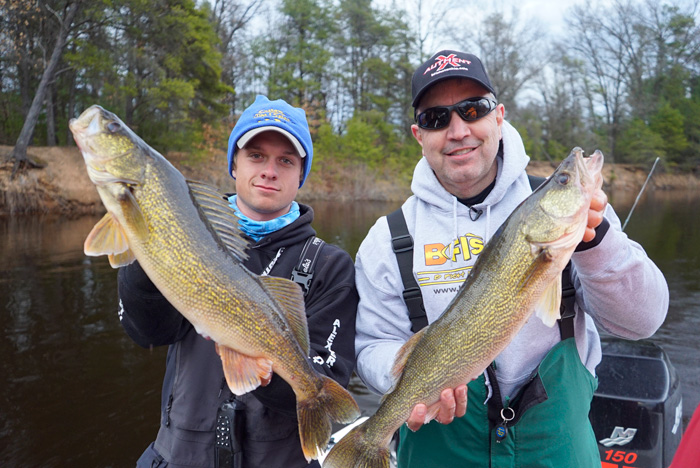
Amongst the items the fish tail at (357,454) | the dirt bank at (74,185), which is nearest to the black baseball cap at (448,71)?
the fish tail at (357,454)

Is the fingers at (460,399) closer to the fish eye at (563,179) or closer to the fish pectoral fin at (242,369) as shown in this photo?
the fish pectoral fin at (242,369)

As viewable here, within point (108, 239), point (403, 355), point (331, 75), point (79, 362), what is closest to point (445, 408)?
point (403, 355)

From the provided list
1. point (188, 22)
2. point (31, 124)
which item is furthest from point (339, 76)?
point (31, 124)

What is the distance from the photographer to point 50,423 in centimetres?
585

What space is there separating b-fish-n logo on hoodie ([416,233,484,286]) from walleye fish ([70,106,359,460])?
791 millimetres

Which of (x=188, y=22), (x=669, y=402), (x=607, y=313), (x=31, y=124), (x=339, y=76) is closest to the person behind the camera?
(x=607, y=313)

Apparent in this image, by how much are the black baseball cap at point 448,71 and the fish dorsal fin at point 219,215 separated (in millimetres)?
1246

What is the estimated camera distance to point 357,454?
2350mm

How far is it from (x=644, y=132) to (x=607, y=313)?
50.1 m

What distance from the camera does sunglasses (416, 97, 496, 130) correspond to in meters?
2.69

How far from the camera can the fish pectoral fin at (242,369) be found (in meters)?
2.16

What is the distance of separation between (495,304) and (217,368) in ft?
4.73

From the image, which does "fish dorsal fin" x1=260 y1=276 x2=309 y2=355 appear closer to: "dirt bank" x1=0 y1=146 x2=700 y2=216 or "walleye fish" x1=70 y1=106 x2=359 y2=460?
"walleye fish" x1=70 y1=106 x2=359 y2=460

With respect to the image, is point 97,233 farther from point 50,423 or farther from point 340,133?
point 340,133
